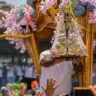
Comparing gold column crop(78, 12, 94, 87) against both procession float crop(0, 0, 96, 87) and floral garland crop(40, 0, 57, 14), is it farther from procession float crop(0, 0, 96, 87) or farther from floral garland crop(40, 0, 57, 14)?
floral garland crop(40, 0, 57, 14)

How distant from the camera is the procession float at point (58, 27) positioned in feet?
23.4

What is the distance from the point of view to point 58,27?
7.18 m

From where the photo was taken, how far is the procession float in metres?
7.13

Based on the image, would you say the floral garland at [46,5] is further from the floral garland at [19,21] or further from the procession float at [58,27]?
the floral garland at [19,21]

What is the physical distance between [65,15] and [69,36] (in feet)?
1.08

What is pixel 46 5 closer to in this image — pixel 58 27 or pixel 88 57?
pixel 58 27

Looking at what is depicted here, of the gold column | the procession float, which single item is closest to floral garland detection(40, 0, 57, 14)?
the procession float

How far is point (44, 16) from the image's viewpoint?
8180 mm

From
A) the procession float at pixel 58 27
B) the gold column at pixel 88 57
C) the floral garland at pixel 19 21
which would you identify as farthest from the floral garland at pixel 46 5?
the gold column at pixel 88 57

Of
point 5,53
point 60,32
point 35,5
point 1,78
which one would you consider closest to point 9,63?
point 5,53

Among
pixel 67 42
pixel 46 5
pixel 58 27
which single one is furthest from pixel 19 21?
pixel 67 42

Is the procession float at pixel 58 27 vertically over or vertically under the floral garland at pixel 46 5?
under

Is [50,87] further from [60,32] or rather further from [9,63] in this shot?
[9,63]

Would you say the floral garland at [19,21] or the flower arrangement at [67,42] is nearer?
the flower arrangement at [67,42]
